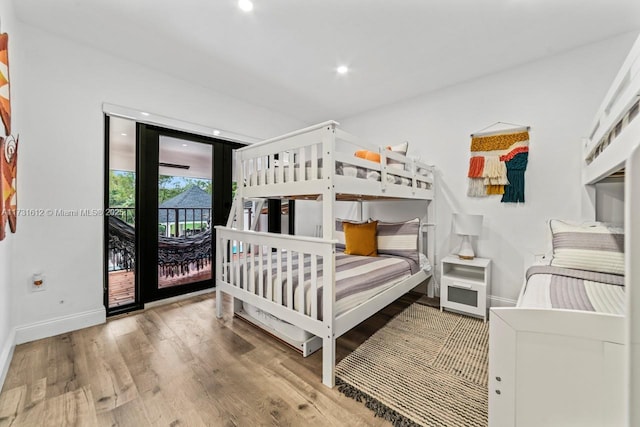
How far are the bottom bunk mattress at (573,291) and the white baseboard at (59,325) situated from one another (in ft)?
10.3

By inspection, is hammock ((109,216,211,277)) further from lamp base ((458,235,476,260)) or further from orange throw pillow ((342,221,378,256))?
lamp base ((458,235,476,260))

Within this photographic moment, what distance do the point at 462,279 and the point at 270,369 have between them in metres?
1.98

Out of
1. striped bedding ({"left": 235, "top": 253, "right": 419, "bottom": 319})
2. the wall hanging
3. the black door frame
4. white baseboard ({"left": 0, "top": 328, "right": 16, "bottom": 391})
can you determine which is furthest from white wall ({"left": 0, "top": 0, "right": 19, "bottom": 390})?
striped bedding ({"left": 235, "top": 253, "right": 419, "bottom": 319})

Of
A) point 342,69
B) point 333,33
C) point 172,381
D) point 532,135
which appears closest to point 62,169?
point 172,381

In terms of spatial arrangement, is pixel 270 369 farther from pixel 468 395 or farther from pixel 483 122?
pixel 483 122

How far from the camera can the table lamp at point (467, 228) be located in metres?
2.49

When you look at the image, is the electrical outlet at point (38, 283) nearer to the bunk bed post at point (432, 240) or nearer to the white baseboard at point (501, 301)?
the bunk bed post at point (432, 240)

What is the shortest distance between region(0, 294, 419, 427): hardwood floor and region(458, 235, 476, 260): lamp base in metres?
1.25

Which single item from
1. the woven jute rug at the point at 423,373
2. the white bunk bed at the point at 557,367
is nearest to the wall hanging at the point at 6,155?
the woven jute rug at the point at 423,373

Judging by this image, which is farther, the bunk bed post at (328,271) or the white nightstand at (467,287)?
the white nightstand at (467,287)

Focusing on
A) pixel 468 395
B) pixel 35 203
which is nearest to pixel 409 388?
pixel 468 395

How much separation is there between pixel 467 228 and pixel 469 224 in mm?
43

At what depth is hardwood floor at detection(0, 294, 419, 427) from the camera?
1291 mm

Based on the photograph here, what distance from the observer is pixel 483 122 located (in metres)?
2.73
